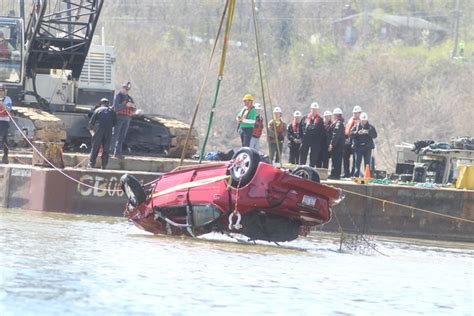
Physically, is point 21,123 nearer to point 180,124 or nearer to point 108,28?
point 180,124

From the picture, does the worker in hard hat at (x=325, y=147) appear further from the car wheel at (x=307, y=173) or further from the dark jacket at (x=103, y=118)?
the car wheel at (x=307, y=173)

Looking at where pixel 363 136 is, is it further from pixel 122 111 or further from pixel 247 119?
pixel 122 111

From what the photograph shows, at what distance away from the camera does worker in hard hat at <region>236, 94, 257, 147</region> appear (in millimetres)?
29781

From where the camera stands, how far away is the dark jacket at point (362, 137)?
97.7 ft

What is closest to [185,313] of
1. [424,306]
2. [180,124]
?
[424,306]

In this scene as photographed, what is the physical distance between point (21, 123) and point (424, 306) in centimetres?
1573

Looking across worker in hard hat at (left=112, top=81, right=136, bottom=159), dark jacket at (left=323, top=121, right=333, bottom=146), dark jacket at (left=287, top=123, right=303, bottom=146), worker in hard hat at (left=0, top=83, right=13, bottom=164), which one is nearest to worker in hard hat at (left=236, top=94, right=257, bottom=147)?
dark jacket at (left=287, top=123, right=303, bottom=146)

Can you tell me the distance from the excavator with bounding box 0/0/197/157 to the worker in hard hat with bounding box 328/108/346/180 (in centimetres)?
434

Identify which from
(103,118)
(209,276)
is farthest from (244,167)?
(103,118)

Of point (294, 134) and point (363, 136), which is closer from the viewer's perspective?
point (363, 136)

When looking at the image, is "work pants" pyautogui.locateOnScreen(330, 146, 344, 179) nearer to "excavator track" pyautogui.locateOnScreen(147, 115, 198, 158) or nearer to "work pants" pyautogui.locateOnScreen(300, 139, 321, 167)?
"work pants" pyautogui.locateOnScreen(300, 139, 321, 167)

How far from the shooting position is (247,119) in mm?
29828

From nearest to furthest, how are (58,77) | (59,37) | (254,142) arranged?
(254,142) → (59,37) → (58,77)

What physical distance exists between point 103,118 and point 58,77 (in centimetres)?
751
